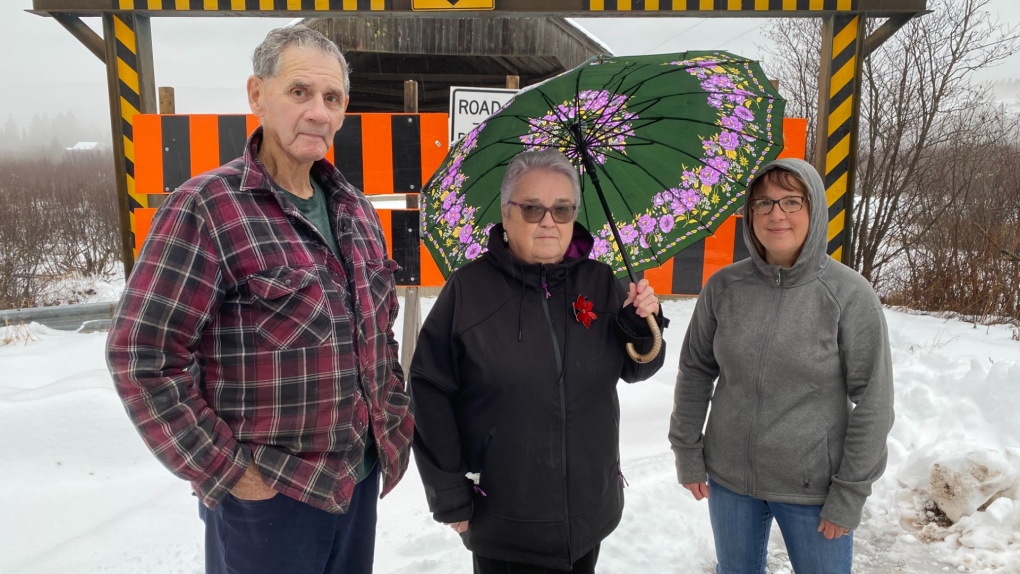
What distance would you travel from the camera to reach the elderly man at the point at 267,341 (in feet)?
4.93

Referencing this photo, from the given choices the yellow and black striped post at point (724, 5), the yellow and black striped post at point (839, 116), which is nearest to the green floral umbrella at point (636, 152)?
the yellow and black striped post at point (724, 5)

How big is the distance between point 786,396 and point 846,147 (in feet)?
9.90

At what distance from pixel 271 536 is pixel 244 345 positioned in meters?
0.56

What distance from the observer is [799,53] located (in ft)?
31.6

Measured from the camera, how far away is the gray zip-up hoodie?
1912mm

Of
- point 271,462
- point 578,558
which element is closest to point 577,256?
point 578,558

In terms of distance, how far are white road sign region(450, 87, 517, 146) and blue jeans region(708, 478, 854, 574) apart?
2952 millimetres

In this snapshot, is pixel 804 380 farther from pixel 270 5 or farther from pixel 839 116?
pixel 270 5

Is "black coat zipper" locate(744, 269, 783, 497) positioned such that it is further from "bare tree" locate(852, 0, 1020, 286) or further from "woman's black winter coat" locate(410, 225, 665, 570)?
"bare tree" locate(852, 0, 1020, 286)

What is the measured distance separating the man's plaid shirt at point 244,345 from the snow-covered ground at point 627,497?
5.28 ft

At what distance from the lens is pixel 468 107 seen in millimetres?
4297

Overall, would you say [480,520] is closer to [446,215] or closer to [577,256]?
[577,256]

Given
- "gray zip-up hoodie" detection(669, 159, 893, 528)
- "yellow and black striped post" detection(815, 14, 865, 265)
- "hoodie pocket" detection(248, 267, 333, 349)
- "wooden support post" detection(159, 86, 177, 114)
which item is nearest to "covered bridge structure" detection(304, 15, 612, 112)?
"wooden support post" detection(159, 86, 177, 114)

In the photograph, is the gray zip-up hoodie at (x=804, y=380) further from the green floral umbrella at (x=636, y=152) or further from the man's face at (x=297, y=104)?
the man's face at (x=297, y=104)
